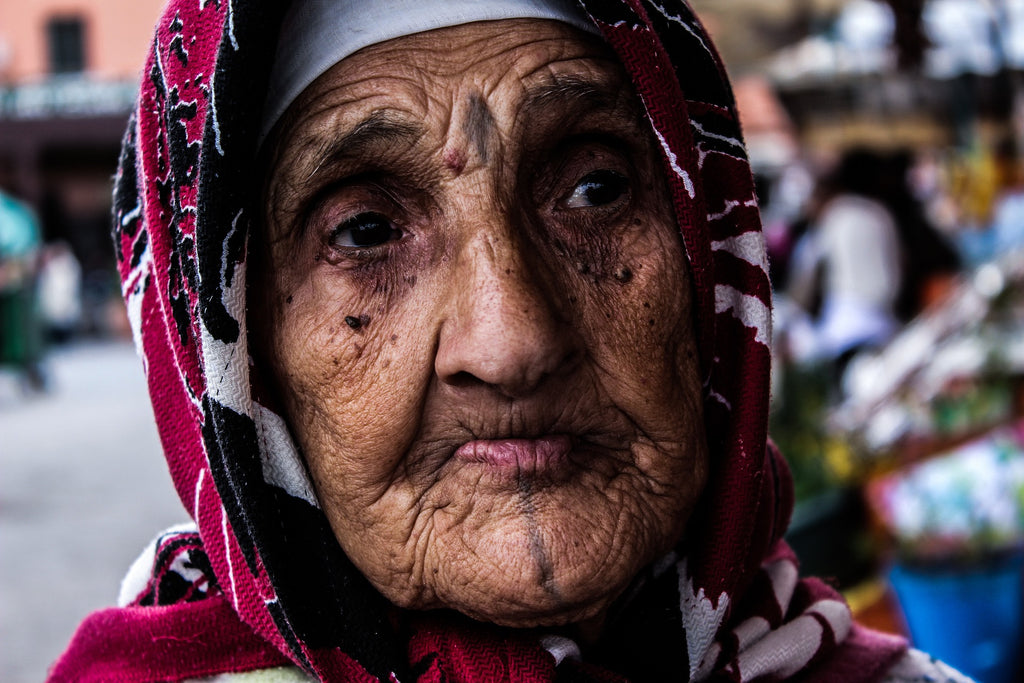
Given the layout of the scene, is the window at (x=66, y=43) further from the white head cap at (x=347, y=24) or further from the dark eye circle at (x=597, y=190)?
the dark eye circle at (x=597, y=190)

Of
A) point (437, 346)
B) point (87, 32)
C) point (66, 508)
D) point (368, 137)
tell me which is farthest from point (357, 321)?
point (87, 32)

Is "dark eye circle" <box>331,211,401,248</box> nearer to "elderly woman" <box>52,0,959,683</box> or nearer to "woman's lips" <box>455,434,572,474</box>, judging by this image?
"elderly woman" <box>52,0,959,683</box>

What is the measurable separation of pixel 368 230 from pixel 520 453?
363 mm

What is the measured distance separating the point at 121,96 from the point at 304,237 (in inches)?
995

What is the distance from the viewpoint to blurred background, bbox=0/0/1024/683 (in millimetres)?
3603

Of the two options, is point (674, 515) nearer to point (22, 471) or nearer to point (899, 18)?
point (899, 18)

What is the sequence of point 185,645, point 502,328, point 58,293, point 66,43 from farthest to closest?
point 66,43 < point 58,293 < point 185,645 < point 502,328

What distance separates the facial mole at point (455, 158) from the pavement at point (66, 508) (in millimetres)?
1682

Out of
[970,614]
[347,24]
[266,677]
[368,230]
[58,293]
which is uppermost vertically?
[347,24]

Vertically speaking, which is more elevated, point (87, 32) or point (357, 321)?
point (357, 321)

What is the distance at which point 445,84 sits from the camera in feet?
4.13

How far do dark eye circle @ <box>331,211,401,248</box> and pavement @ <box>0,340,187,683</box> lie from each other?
5.04 feet

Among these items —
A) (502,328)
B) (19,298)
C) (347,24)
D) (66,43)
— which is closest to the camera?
(502,328)

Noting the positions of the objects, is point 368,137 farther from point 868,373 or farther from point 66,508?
point 66,508
